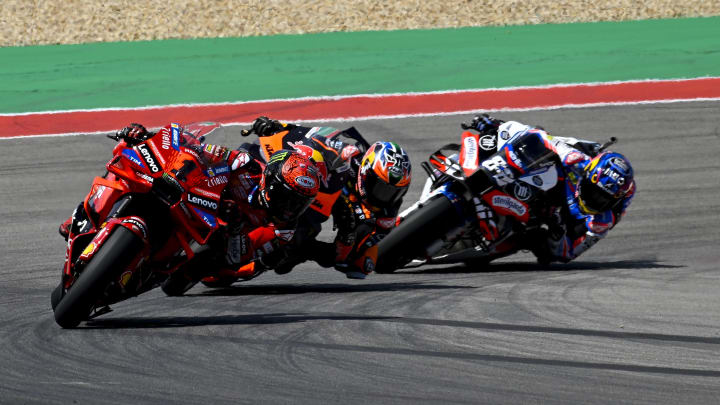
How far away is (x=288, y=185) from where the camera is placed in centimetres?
786

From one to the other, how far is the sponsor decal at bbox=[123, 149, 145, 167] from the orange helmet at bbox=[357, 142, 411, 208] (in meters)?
2.35

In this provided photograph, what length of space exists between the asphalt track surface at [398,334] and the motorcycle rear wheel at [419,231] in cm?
22

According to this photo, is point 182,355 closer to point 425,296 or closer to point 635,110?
point 425,296

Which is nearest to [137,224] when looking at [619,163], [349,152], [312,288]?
[312,288]

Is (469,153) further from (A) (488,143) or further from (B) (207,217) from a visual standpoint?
(B) (207,217)

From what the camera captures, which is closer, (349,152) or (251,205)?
(251,205)

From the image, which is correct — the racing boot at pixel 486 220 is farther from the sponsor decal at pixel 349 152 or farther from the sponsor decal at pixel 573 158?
the sponsor decal at pixel 349 152

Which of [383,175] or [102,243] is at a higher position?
[102,243]

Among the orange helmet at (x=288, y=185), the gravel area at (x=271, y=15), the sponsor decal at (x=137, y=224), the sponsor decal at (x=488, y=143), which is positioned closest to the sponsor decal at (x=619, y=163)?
the sponsor decal at (x=488, y=143)

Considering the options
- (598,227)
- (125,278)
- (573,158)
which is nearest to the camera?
(125,278)

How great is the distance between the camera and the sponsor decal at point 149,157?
719 cm

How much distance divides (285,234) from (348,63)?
11.1 m

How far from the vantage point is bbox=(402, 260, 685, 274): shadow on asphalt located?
34.4 ft

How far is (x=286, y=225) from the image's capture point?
8.52 m
